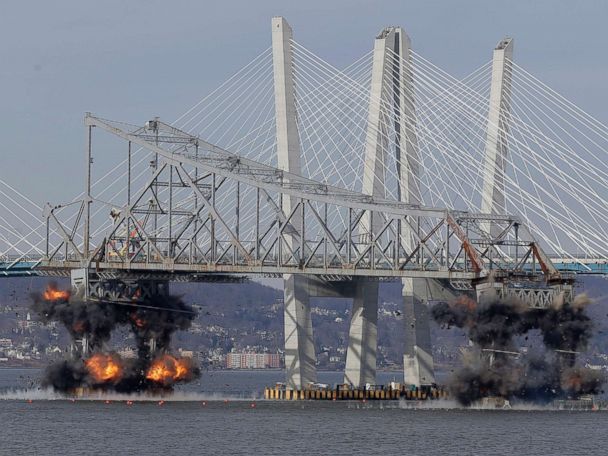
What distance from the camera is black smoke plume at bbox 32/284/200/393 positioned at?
147 m

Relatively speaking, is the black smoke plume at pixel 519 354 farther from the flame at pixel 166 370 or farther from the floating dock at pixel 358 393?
the flame at pixel 166 370

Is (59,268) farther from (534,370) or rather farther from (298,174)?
(534,370)

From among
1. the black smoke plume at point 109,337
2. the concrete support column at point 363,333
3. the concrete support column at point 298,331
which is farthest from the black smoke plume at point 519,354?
the black smoke plume at point 109,337

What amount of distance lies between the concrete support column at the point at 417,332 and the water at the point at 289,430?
9.62 meters

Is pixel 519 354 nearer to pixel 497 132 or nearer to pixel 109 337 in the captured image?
pixel 497 132

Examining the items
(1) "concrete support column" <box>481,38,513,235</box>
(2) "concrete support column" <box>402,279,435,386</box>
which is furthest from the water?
(1) "concrete support column" <box>481,38,513,235</box>

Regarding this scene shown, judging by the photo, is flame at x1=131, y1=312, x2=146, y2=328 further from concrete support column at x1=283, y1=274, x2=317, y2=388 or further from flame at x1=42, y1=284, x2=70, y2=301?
concrete support column at x1=283, y1=274, x2=317, y2=388

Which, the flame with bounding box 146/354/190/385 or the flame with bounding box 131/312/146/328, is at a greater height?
the flame with bounding box 131/312/146/328

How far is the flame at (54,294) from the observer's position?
150 m

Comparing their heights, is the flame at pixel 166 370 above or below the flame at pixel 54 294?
below

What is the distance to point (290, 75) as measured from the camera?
465 ft

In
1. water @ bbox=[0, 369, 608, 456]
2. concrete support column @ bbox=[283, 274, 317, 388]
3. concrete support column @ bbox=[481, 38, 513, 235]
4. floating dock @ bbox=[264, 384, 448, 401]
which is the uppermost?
concrete support column @ bbox=[481, 38, 513, 235]

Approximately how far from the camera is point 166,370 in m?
151

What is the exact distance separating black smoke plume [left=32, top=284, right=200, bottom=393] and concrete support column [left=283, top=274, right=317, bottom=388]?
10.6 metres
